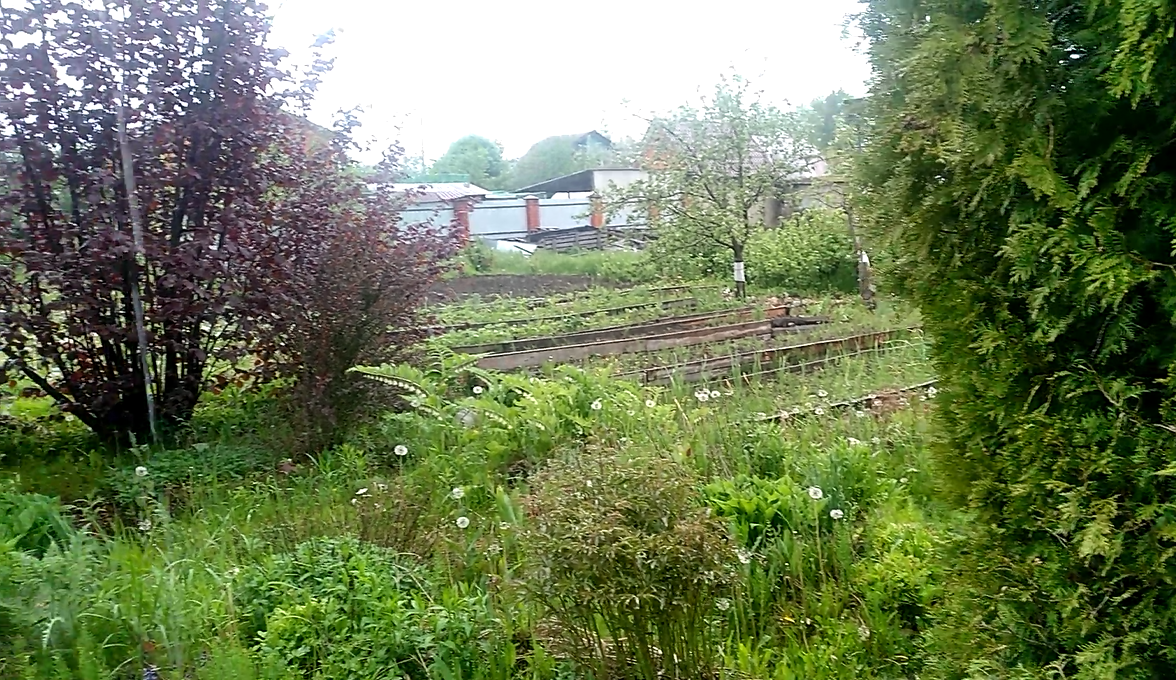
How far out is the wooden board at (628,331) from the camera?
772 centimetres

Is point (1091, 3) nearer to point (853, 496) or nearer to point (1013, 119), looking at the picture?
point (1013, 119)

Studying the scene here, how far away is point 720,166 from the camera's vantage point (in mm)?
13227

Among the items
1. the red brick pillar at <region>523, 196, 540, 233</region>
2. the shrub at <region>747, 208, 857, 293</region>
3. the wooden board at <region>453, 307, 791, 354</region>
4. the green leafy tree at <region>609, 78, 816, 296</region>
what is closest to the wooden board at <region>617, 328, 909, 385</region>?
the wooden board at <region>453, 307, 791, 354</region>

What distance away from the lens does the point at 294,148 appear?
5398 mm

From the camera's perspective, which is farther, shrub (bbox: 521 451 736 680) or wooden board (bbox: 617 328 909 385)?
wooden board (bbox: 617 328 909 385)

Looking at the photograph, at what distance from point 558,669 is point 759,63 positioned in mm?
12752

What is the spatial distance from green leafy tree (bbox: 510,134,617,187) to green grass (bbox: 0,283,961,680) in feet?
61.8

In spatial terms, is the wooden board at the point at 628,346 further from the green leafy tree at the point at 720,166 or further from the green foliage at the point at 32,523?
the green leafy tree at the point at 720,166

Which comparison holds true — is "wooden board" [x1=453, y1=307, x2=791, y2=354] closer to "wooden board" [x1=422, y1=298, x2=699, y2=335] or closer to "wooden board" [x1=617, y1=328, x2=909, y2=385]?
"wooden board" [x1=422, y1=298, x2=699, y2=335]

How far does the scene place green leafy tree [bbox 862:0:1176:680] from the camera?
5.20 feet

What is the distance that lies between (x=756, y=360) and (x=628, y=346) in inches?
71.0

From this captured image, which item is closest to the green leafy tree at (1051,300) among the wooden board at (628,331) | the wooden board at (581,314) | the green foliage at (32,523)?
the green foliage at (32,523)

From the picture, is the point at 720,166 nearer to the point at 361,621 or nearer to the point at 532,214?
the point at 532,214

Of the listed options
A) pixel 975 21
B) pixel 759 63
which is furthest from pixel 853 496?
pixel 759 63
